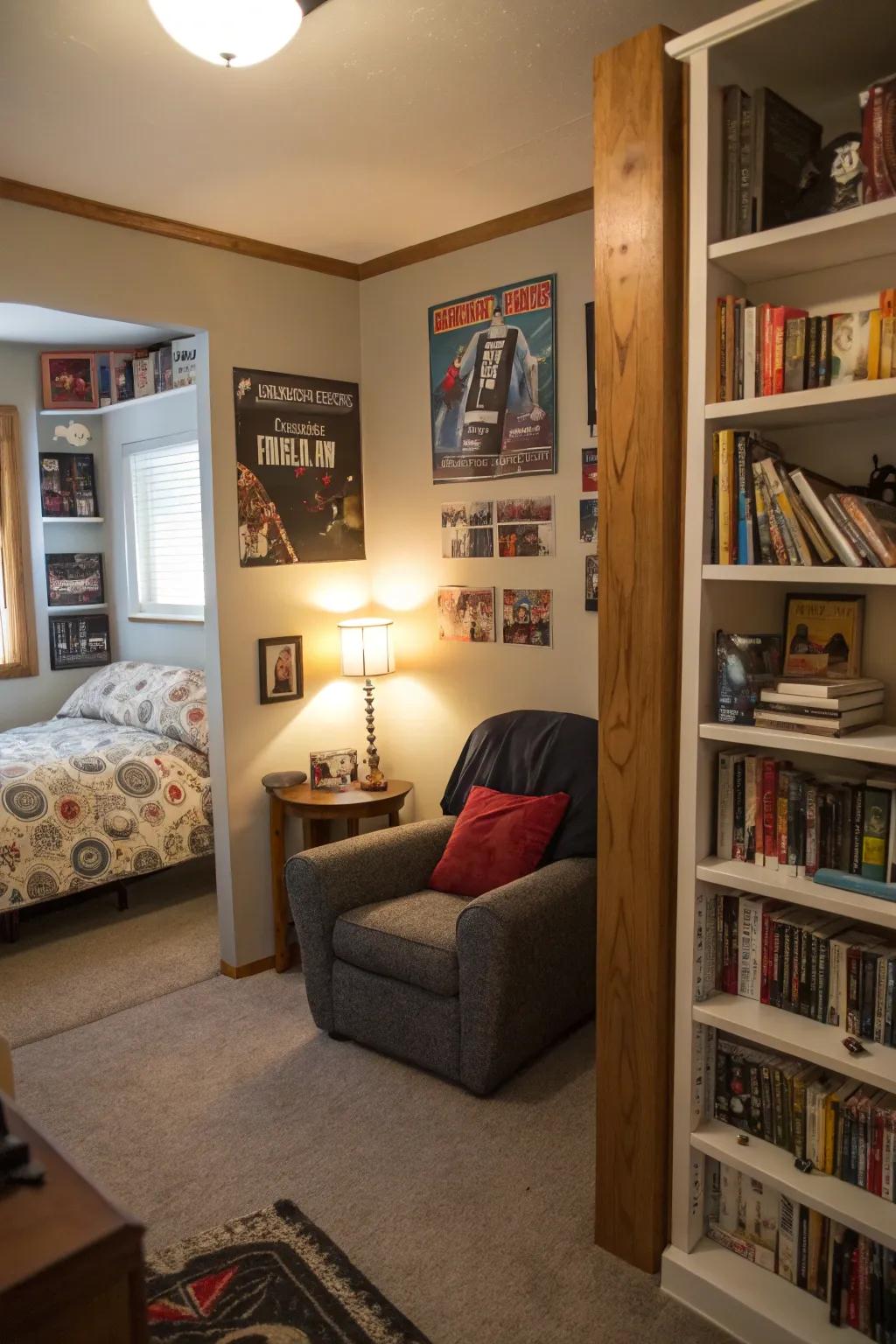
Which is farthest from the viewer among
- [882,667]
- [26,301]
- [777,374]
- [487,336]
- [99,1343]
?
[487,336]

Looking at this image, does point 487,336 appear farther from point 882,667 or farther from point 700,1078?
point 700,1078

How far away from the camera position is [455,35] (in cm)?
211

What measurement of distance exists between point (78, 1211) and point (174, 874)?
3.88 m

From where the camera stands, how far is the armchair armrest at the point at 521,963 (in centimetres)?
261

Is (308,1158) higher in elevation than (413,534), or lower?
lower

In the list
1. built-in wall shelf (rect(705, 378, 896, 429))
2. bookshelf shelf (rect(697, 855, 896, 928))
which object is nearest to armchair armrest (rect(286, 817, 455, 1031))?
bookshelf shelf (rect(697, 855, 896, 928))

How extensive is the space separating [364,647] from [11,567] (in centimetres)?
275

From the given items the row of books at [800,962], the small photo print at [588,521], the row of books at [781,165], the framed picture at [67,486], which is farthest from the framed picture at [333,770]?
the framed picture at [67,486]

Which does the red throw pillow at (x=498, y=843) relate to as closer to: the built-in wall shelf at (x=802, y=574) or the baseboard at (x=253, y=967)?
the baseboard at (x=253, y=967)

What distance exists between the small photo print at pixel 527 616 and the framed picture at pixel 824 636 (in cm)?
139

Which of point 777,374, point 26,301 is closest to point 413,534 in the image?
point 26,301

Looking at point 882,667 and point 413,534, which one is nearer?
point 882,667

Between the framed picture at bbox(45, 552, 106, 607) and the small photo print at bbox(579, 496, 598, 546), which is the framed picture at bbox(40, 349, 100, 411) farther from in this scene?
the small photo print at bbox(579, 496, 598, 546)

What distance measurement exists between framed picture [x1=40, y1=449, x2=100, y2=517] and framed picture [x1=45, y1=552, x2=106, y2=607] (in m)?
0.25
